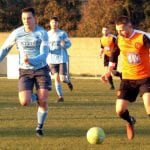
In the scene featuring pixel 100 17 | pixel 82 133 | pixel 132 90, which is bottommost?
pixel 100 17

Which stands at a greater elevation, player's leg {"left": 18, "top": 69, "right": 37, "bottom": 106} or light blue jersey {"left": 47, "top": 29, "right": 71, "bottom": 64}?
player's leg {"left": 18, "top": 69, "right": 37, "bottom": 106}

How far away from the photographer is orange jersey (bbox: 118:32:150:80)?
34.8ft

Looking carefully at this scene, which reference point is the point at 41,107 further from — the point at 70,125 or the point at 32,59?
A: the point at 70,125

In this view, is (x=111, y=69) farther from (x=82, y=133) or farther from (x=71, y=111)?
(x=71, y=111)

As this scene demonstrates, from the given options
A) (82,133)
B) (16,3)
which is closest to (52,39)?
(82,133)

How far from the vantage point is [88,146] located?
1009 cm

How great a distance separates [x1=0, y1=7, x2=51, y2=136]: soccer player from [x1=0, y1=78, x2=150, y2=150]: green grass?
61 cm

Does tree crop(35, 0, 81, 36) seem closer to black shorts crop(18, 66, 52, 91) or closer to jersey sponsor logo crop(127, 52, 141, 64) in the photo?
black shorts crop(18, 66, 52, 91)

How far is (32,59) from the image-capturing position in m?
11.0

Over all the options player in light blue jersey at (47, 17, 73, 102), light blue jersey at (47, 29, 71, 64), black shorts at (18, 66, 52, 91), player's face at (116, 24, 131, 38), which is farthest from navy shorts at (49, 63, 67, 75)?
player's face at (116, 24, 131, 38)

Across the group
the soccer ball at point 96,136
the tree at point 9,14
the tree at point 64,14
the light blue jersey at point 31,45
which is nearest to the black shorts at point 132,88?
the soccer ball at point 96,136

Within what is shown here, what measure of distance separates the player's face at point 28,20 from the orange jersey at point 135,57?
1.52 m

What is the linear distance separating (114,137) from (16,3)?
3842 cm

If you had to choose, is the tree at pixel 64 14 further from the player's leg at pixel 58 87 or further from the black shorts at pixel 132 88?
the black shorts at pixel 132 88
